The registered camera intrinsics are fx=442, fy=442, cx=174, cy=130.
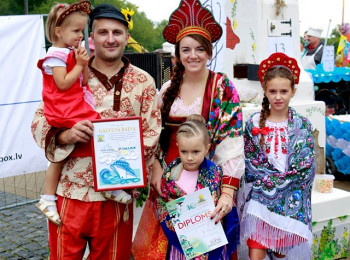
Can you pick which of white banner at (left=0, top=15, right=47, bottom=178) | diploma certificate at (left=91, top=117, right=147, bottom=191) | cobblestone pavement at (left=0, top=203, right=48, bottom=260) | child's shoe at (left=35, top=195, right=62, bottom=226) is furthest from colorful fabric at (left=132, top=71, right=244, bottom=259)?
white banner at (left=0, top=15, right=47, bottom=178)

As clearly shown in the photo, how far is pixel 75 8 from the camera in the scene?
2.37m

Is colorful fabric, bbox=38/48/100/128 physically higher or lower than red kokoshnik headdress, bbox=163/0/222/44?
lower

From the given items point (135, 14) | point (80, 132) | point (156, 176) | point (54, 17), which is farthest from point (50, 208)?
point (135, 14)

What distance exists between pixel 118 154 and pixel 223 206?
691 mm

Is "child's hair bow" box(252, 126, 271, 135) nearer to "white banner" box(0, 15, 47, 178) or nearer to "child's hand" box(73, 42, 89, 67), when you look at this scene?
"child's hand" box(73, 42, 89, 67)

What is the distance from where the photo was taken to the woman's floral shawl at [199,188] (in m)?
2.57

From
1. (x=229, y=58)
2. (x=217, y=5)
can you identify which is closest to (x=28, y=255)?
(x=229, y=58)

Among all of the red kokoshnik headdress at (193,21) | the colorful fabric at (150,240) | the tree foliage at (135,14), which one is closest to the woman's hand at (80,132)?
the colorful fabric at (150,240)

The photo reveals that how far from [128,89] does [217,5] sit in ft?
6.61

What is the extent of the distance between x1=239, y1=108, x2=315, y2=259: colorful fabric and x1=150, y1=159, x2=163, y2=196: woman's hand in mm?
630

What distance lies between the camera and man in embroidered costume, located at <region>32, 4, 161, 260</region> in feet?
7.98

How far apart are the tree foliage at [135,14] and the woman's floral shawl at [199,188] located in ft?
4.68

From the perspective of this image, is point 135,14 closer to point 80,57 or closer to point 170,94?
point 170,94

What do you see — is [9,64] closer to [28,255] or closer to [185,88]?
[28,255]
